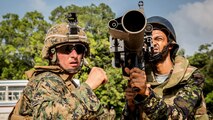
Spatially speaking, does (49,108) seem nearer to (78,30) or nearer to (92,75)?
(92,75)

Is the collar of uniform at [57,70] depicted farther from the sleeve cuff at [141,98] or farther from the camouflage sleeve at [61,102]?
the sleeve cuff at [141,98]

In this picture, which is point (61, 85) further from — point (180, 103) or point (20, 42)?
point (20, 42)

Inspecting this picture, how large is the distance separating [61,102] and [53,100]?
71 millimetres

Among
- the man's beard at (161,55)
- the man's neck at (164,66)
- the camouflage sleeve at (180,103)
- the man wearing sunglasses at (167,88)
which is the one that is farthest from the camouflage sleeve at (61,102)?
the man's neck at (164,66)

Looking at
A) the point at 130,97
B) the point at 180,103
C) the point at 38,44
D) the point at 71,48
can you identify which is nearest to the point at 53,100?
the point at 130,97

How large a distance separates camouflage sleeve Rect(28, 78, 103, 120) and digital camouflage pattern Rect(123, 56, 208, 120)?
0.42 meters

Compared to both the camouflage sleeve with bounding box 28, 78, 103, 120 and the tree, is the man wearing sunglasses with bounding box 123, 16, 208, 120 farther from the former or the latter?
the tree

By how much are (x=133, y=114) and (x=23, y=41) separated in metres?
42.8

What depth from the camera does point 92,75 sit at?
424 cm

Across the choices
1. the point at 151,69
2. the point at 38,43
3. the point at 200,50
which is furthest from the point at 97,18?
the point at 151,69

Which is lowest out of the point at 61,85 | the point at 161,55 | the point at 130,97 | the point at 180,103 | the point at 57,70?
the point at 180,103

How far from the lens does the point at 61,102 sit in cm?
395

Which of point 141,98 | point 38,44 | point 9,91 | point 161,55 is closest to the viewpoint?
point 141,98

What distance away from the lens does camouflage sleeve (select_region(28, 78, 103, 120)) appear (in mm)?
3893
